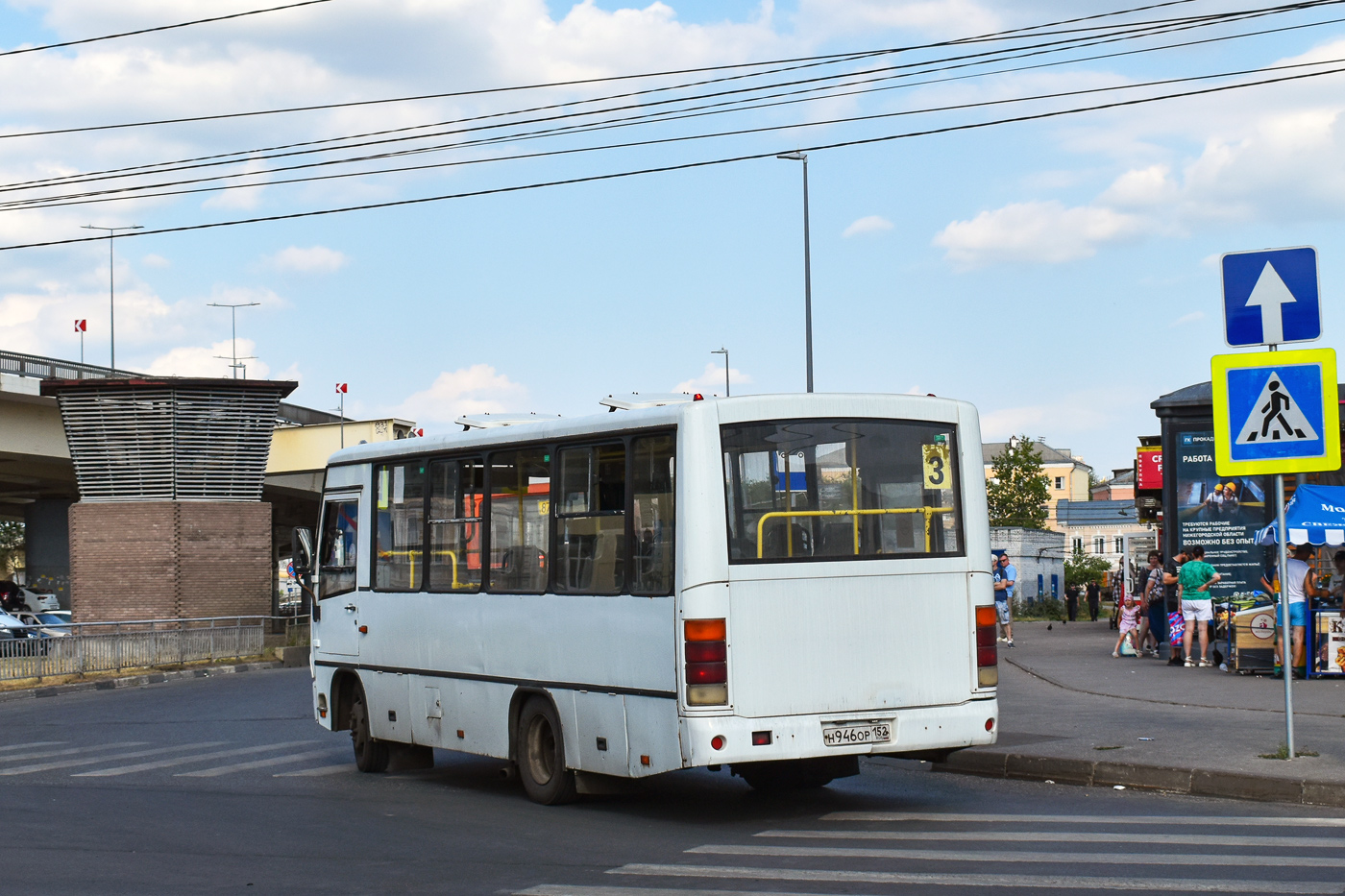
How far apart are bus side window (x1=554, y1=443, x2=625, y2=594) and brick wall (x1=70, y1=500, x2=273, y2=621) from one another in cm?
2917

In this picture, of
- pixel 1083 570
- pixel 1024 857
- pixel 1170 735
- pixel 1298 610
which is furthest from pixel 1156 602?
pixel 1083 570

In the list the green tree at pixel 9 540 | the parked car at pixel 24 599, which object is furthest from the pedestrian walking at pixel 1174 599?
the green tree at pixel 9 540

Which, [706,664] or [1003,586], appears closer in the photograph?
[706,664]

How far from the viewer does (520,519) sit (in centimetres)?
1135

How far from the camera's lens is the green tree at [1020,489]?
9562 cm

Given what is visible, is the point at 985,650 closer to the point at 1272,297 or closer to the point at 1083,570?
the point at 1272,297

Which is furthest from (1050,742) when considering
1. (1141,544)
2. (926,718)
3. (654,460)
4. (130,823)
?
(1141,544)

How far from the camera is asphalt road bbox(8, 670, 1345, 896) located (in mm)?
7910

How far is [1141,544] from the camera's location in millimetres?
62469

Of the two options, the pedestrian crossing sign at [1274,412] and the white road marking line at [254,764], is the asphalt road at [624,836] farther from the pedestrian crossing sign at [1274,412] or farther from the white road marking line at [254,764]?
the pedestrian crossing sign at [1274,412]

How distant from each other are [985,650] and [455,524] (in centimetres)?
411

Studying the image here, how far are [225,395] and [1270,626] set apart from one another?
26310 mm

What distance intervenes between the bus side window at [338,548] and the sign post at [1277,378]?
7.02 m

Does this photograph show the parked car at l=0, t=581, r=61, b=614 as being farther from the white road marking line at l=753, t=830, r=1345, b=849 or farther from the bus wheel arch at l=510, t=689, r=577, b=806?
the white road marking line at l=753, t=830, r=1345, b=849
